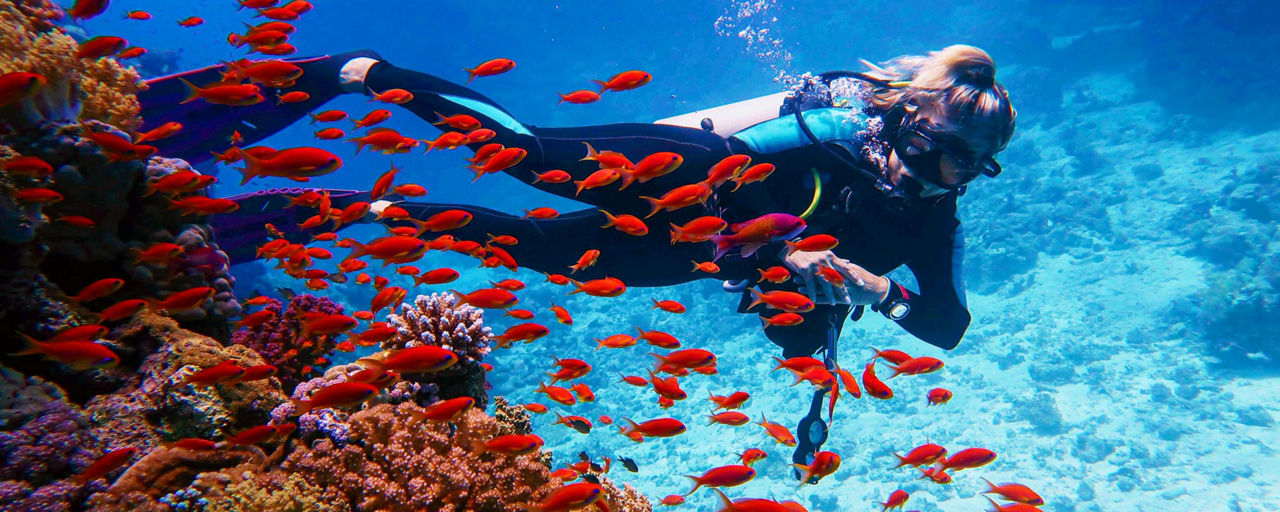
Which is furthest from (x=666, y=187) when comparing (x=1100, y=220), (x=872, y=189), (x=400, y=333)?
(x=1100, y=220)

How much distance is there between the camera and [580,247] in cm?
529

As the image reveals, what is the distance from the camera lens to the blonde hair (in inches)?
162

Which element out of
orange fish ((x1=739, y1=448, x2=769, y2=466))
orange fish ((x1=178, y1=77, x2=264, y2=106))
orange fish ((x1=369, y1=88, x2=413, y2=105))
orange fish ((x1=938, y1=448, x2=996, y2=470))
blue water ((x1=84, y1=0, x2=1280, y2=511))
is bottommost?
orange fish ((x1=739, y1=448, x2=769, y2=466))

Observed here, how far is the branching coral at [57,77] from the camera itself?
3.26 m

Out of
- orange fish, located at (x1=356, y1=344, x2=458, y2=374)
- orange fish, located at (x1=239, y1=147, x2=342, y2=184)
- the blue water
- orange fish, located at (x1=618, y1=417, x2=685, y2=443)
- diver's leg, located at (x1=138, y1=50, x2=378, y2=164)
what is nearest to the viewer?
orange fish, located at (x1=356, y1=344, x2=458, y2=374)

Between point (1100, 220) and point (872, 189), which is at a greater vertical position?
point (1100, 220)

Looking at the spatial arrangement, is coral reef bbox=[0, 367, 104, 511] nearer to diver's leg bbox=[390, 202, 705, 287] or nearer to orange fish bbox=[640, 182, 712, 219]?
diver's leg bbox=[390, 202, 705, 287]

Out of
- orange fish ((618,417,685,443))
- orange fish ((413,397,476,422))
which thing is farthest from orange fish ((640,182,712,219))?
orange fish ((413,397,476,422))

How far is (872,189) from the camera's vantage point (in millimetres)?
4453

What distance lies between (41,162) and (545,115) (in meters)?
40.7

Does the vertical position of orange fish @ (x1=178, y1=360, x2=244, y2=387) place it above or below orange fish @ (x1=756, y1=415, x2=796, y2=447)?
below

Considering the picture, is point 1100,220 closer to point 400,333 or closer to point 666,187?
point 666,187

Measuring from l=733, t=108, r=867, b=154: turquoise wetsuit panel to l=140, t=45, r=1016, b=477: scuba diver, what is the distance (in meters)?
0.01

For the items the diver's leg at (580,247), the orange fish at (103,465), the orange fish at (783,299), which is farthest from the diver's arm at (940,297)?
the orange fish at (103,465)
